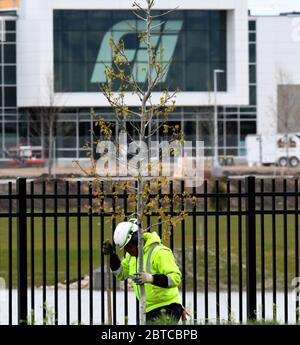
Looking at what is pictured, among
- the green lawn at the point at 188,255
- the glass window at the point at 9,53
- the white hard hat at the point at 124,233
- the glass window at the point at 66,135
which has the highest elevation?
the glass window at the point at 9,53

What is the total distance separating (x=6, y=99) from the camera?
224 ft

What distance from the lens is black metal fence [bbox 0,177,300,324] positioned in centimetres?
1192

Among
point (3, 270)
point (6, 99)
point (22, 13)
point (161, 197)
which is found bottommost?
point (3, 270)

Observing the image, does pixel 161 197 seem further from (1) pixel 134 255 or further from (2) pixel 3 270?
(2) pixel 3 270

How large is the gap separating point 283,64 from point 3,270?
51.7 metres

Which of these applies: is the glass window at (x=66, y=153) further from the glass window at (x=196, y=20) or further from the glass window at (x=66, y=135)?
the glass window at (x=196, y=20)

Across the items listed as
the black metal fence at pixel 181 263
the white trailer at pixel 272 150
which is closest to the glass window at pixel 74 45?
the white trailer at pixel 272 150

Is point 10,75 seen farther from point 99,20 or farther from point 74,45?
point 99,20

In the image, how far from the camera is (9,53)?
222 feet

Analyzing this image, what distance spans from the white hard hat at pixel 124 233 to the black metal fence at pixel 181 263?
0.41 meters

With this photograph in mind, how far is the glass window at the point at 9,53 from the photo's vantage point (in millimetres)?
67244
